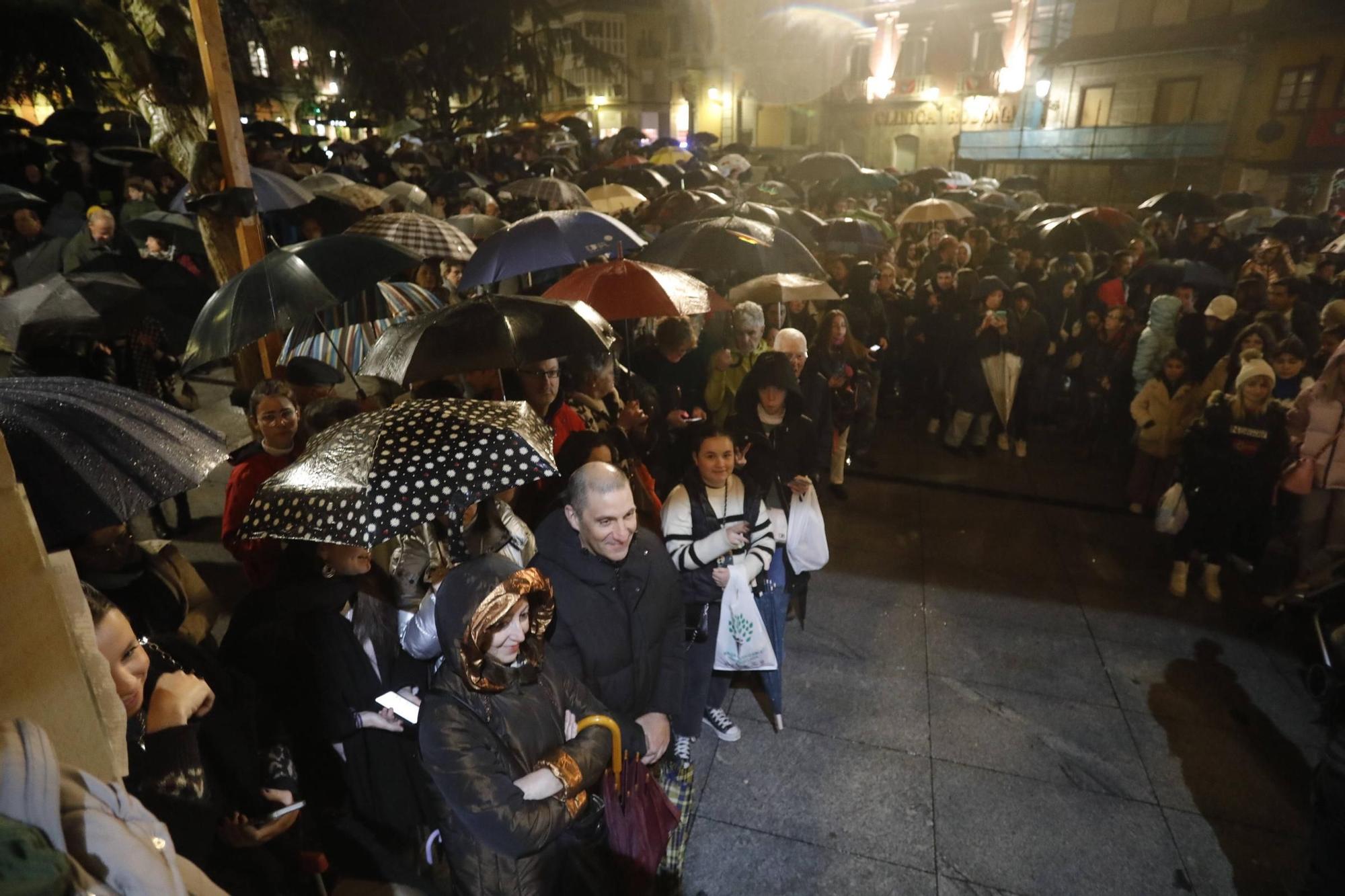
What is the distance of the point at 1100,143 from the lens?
30641 mm

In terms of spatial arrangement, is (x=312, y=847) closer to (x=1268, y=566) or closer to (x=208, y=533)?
(x=208, y=533)

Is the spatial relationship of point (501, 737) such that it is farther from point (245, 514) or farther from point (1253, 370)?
point (1253, 370)

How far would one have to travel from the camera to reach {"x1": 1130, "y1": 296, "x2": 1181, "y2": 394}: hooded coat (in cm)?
745

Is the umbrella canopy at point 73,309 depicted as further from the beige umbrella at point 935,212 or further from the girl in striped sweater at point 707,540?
the beige umbrella at point 935,212

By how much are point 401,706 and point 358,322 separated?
3372 mm

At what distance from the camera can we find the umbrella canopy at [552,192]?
10.8 metres

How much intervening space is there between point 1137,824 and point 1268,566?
3.36m

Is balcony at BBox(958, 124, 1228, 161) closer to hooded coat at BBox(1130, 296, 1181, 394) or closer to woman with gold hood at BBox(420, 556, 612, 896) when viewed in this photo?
hooded coat at BBox(1130, 296, 1181, 394)

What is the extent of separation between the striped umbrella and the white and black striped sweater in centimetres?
234

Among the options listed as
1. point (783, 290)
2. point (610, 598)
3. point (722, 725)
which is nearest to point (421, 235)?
point (783, 290)

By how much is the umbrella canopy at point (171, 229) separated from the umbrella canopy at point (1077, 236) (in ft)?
37.1

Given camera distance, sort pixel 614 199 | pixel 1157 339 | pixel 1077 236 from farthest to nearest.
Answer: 1. pixel 614 199
2. pixel 1077 236
3. pixel 1157 339

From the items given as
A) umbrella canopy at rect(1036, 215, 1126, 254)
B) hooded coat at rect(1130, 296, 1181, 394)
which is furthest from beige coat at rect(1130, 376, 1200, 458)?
umbrella canopy at rect(1036, 215, 1126, 254)

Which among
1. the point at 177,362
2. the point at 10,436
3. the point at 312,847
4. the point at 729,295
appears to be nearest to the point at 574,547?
the point at 312,847
